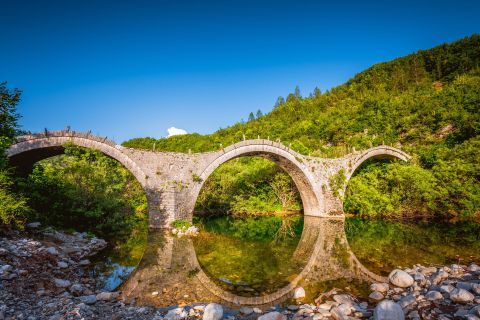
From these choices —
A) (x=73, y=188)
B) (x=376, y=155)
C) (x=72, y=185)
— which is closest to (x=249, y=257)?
(x=73, y=188)

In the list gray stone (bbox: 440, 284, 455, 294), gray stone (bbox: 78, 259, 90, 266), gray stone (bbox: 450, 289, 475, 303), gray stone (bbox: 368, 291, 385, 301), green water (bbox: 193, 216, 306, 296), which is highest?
gray stone (bbox: 450, 289, 475, 303)

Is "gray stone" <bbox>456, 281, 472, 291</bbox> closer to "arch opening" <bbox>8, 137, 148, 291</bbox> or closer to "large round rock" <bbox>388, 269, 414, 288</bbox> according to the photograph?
"large round rock" <bbox>388, 269, 414, 288</bbox>

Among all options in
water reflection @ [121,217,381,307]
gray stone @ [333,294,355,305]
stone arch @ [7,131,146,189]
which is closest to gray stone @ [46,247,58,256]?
water reflection @ [121,217,381,307]

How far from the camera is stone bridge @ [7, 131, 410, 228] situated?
10923mm

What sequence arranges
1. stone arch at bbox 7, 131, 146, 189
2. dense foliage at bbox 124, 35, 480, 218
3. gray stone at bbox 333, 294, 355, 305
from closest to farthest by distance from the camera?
gray stone at bbox 333, 294, 355, 305 < stone arch at bbox 7, 131, 146, 189 < dense foliage at bbox 124, 35, 480, 218

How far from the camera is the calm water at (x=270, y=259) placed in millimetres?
6023

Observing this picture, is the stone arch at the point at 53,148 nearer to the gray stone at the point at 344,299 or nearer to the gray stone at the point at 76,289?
the gray stone at the point at 76,289

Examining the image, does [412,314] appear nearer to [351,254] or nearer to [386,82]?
[351,254]

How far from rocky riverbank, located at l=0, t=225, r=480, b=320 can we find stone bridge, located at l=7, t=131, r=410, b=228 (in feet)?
17.4

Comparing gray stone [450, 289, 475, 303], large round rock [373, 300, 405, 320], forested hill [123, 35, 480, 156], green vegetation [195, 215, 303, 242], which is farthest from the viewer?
forested hill [123, 35, 480, 156]

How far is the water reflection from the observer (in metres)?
5.48

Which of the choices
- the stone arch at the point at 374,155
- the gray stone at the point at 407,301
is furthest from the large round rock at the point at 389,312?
the stone arch at the point at 374,155

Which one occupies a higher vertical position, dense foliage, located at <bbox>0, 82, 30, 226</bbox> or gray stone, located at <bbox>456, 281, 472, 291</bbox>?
dense foliage, located at <bbox>0, 82, 30, 226</bbox>

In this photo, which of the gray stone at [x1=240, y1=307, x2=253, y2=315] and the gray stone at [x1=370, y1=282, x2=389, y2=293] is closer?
the gray stone at [x1=240, y1=307, x2=253, y2=315]
